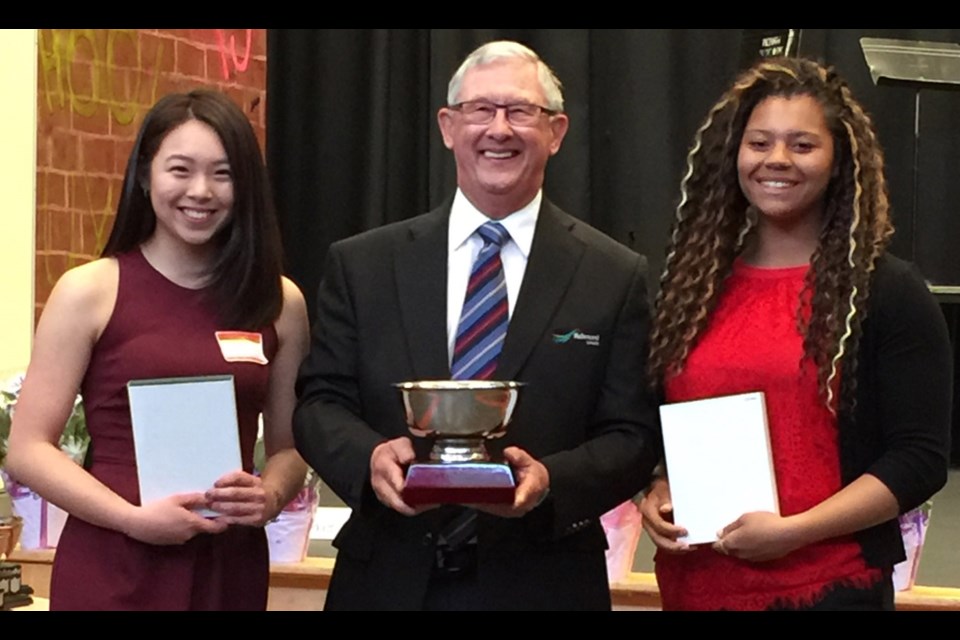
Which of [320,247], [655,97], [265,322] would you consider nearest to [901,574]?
[265,322]

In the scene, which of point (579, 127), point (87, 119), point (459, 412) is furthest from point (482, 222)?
point (579, 127)

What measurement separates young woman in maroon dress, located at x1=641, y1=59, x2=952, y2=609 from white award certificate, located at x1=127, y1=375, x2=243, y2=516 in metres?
0.63

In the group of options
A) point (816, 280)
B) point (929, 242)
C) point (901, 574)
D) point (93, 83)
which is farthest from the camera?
point (929, 242)

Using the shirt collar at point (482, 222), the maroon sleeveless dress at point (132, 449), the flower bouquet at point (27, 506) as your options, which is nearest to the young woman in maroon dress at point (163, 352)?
the maroon sleeveless dress at point (132, 449)

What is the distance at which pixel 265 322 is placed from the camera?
2.20m

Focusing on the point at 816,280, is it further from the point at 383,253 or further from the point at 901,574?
the point at 901,574

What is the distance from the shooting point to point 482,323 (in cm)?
211

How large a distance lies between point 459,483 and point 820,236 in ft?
2.14

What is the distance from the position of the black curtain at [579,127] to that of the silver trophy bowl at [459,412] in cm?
316

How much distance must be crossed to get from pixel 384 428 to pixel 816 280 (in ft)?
2.15

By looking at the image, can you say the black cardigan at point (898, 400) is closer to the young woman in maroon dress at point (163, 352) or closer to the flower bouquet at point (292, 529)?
the young woman in maroon dress at point (163, 352)

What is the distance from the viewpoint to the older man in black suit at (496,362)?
2047 millimetres

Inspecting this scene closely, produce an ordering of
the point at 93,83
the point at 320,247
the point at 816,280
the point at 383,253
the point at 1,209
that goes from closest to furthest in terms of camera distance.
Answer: the point at 816,280
the point at 383,253
the point at 1,209
the point at 93,83
the point at 320,247

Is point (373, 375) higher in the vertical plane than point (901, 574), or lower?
higher
